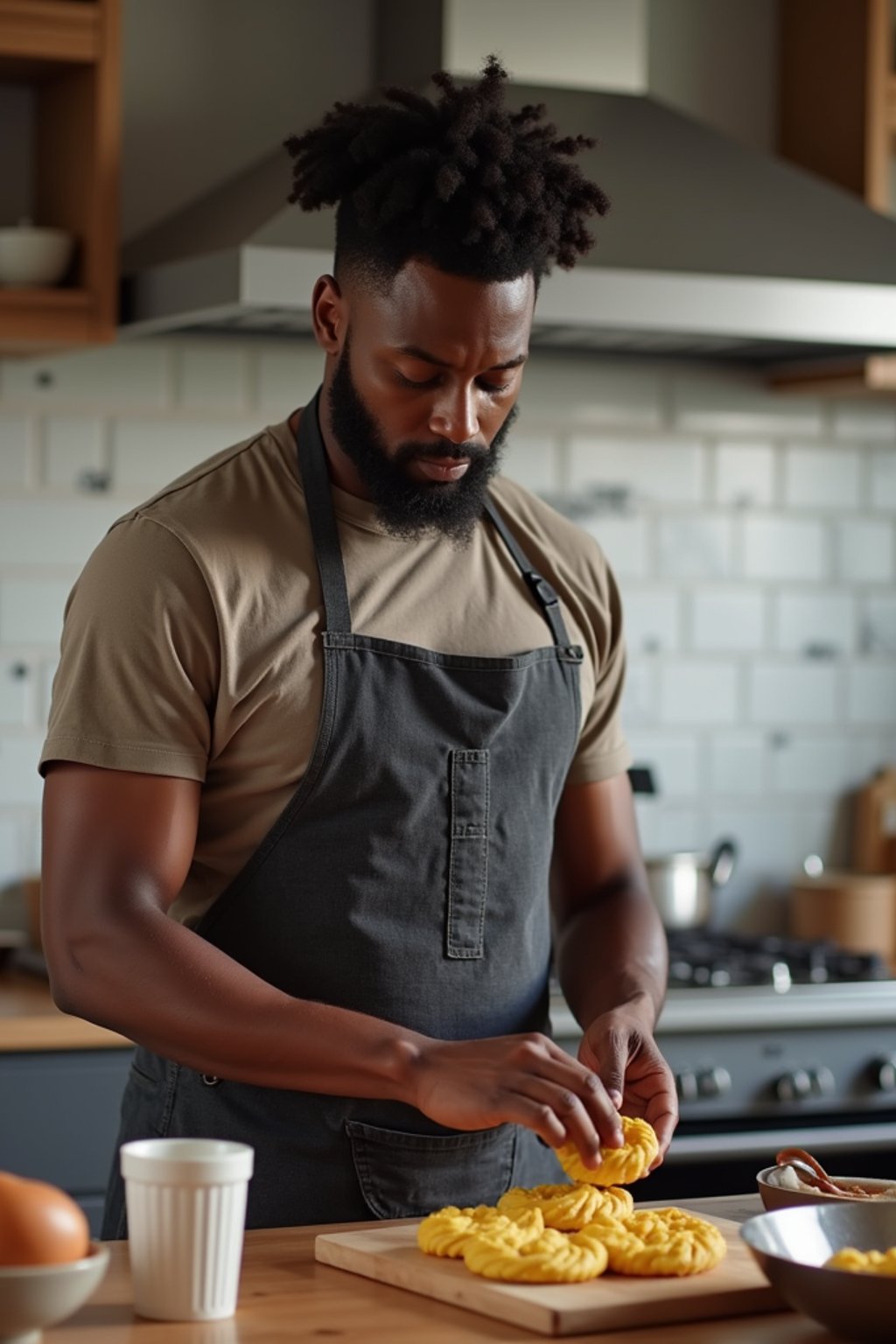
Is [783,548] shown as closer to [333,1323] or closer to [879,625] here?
[879,625]

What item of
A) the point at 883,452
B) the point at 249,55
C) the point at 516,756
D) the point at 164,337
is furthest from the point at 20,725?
the point at 883,452

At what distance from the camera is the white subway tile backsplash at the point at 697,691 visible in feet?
11.8

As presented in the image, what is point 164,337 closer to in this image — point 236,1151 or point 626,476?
point 626,476

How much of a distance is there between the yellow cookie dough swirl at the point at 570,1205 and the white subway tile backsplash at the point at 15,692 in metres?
1.75

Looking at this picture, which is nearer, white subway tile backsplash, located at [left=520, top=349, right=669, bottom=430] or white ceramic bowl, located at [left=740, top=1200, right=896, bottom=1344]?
white ceramic bowl, located at [left=740, top=1200, right=896, bottom=1344]

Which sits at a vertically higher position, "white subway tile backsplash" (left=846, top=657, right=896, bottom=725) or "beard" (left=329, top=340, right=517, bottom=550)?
"beard" (left=329, top=340, right=517, bottom=550)

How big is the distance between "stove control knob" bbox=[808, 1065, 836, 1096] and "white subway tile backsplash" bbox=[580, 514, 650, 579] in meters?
0.96

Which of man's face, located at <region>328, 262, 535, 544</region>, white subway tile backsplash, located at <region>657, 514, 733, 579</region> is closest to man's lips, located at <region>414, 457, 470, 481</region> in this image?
man's face, located at <region>328, 262, 535, 544</region>

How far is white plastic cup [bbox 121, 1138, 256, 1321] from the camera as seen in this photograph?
4.30 feet

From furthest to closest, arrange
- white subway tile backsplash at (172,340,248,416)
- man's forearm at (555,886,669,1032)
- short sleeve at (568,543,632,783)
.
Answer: white subway tile backsplash at (172,340,248,416), short sleeve at (568,543,632,783), man's forearm at (555,886,669,1032)

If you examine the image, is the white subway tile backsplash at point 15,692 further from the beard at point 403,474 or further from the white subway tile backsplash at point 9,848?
the beard at point 403,474

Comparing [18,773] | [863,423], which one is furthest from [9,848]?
[863,423]

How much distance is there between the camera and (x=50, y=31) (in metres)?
2.89

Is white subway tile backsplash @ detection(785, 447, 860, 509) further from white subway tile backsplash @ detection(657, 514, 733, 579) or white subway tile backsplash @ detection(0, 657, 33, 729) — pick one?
white subway tile backsplash @ detection(0, 657, 33, 729)
